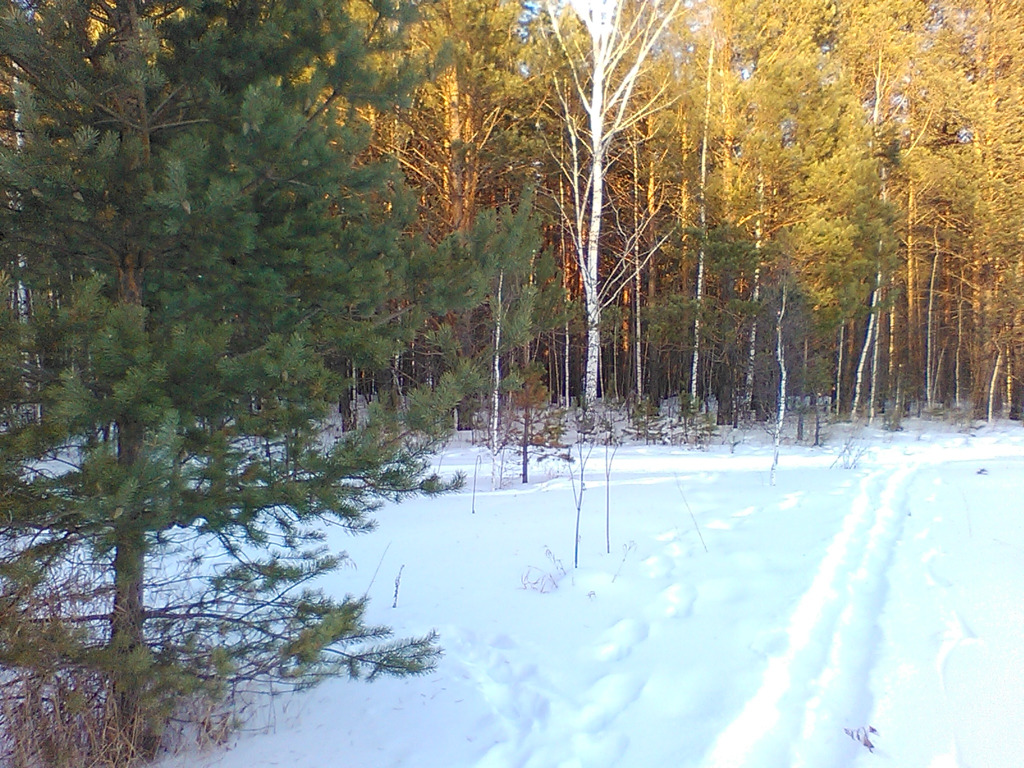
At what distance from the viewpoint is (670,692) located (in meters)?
3.25

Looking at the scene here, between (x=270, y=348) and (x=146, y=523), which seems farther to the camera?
(x=270, y=348)

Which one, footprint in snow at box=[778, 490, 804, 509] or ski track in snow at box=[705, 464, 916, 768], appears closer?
ski track in snow at box=[705, 464, 916, 768]

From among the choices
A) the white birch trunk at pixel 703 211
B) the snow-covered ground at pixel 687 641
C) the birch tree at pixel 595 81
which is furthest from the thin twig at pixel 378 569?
the white birch trunk at pixel 703 211

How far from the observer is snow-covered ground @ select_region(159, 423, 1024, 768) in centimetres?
284

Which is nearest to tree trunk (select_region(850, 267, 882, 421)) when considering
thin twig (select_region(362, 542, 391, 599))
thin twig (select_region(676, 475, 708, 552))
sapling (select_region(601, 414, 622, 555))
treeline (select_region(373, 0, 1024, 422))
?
treeline (select_region(373, 0, 1024, 422))

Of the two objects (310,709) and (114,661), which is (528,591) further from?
(114,661)

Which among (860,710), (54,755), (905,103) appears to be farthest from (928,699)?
(905,103)

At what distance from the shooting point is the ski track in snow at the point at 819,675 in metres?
2.74

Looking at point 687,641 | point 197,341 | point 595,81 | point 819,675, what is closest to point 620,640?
point 687,641

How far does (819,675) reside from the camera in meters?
3.32

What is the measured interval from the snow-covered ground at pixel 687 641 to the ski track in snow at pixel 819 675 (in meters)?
0.01

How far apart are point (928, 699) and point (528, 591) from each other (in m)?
2.45

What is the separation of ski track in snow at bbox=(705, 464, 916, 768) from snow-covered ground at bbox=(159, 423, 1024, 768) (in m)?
0.01

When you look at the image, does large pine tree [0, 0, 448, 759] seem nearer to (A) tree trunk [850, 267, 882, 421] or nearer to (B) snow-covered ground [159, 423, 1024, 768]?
(B) snow-covered ground [159, 423, 1024, 768]
